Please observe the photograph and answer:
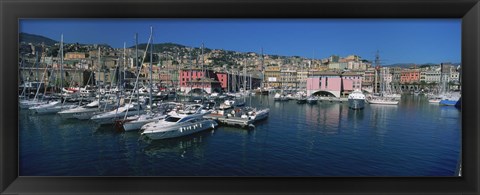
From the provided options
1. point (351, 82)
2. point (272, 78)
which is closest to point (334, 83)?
point (351, 82)

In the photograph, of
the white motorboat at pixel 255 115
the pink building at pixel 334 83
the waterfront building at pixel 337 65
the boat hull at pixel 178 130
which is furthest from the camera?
the pink building at pixel 334 83

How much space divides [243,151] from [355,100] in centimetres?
789

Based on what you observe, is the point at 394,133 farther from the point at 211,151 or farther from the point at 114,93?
the point at 114,93

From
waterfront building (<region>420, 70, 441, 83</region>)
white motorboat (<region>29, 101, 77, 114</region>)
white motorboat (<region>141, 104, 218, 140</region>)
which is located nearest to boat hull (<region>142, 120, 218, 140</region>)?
white motorboat (<region>141, 104, 218, 140</region>)

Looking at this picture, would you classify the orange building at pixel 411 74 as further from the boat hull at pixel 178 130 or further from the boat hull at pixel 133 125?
the boat hull at pixel 133 125

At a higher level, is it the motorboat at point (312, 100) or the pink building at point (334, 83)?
the pink building at point (334, 83)

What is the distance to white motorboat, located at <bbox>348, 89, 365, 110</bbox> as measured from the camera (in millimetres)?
11078

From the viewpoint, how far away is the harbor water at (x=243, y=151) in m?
1.98

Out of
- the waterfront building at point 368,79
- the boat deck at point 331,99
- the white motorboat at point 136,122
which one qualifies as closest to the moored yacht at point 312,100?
the boat deck at point 331,99

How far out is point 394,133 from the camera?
6.48 meters

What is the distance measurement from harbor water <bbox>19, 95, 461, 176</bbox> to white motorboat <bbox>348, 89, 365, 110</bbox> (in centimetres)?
257

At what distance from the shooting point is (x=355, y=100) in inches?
435

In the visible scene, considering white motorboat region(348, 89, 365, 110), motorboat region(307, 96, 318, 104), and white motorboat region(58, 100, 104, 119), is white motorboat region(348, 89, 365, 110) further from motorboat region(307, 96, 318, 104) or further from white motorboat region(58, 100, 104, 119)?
white motorboat region(58, 100, 104, 119)

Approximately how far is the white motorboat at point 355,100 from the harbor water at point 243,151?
2.57m
